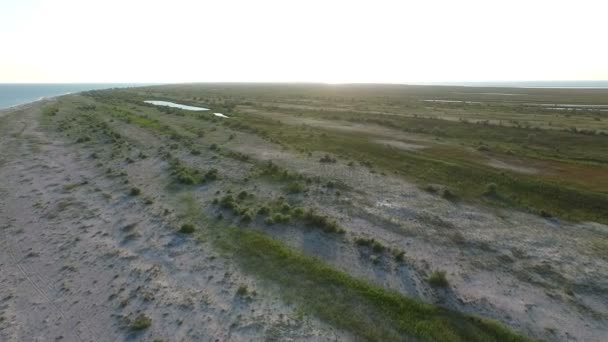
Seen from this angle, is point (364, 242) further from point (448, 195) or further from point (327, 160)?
point (327, 160)

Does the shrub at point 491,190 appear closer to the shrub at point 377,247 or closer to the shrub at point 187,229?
the shrub at point 377,247

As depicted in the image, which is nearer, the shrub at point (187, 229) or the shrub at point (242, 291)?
the shrub at point (242, 291)

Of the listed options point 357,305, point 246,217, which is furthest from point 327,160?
point 357,305

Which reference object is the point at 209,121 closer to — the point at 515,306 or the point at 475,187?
the point at 475,187

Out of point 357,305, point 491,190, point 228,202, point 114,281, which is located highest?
point 491,190

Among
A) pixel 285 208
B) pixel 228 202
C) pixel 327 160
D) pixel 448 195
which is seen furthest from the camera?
pixel 327 160

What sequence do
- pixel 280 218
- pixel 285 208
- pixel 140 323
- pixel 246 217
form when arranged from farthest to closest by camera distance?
pixel 285 208
pixel 246 217
pixel 280 218
pixel 140 323

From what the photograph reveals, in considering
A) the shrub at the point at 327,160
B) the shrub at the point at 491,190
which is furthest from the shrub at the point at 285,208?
the shrub at the point at 491,190
